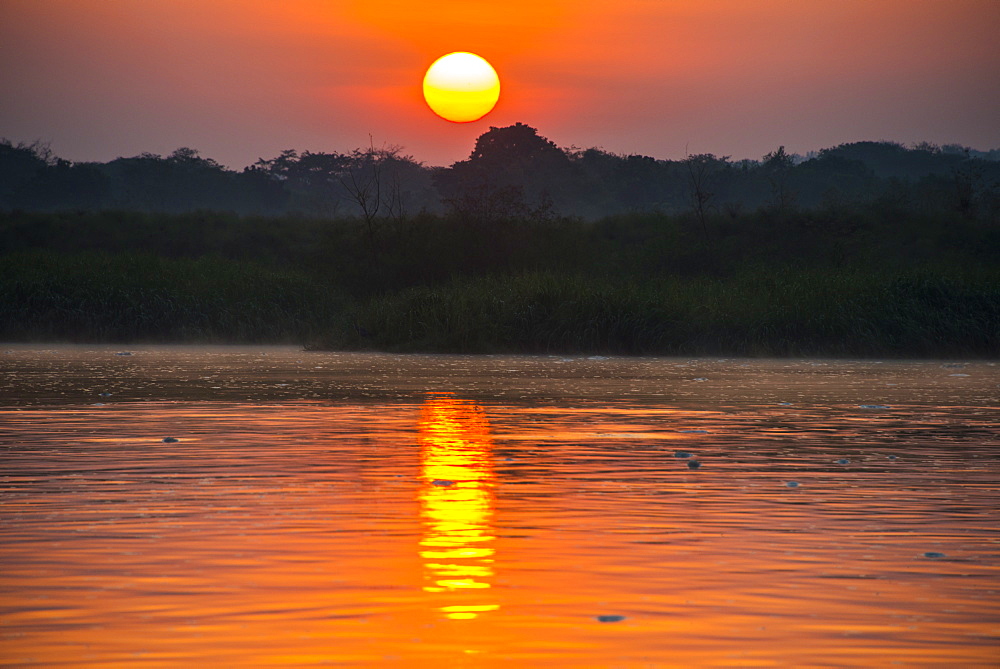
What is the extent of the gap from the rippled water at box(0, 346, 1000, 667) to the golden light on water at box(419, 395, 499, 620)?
34 millimetres

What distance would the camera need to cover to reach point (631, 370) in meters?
26.8

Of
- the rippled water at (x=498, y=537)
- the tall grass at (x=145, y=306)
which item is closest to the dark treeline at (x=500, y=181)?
the tall grass at (x=145, y=306)

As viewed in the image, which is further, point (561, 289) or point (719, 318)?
point (561, 289)

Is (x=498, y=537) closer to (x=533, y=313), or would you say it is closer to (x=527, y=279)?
(x=533, y=313)

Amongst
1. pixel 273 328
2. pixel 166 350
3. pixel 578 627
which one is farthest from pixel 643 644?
pixel 273 328

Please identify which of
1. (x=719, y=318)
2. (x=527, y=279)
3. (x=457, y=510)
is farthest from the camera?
(x=527, y=279)

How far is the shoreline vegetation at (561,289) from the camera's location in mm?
32094

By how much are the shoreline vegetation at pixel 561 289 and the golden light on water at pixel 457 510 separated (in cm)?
1757

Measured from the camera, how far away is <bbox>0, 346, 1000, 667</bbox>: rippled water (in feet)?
18.5

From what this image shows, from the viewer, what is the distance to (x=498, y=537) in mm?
7969

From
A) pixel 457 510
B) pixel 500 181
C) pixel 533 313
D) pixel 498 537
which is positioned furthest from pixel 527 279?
pixel 500 181

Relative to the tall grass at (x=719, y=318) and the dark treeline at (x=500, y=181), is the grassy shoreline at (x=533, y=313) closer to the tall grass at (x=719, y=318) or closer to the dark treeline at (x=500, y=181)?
the tall grass at (x=719, y=318)

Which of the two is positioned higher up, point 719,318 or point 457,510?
point 719,318

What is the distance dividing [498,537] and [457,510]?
1.07 m
